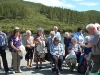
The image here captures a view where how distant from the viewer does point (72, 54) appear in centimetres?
895

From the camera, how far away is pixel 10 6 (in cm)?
12475

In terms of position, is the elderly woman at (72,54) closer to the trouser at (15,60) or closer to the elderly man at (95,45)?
the trouser at (15,60)

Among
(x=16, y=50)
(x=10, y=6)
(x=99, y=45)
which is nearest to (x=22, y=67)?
(x=16, y=50)

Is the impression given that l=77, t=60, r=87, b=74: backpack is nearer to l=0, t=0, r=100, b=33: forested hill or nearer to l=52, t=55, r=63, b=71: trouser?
Result: l=52, t=55, r=63, b=71: trouser

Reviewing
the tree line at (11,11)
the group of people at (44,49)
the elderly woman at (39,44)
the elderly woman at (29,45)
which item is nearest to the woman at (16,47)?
the group of people at (44,49)

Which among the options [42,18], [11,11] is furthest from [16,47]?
[42,18]

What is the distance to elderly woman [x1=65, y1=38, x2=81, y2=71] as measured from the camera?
351 inches

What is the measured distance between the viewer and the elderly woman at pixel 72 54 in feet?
29.2

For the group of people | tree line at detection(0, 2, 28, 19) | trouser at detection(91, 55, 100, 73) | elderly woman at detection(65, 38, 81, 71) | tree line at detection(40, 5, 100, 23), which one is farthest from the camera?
tree line at detection(40, 5, 100, 23)

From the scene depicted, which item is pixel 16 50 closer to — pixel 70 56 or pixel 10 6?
pixel 70 56

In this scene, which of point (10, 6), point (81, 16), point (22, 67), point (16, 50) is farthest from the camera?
point (81, 16)

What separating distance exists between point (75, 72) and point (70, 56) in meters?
0.69

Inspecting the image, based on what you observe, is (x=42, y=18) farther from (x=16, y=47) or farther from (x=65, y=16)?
(x=16, y=47)

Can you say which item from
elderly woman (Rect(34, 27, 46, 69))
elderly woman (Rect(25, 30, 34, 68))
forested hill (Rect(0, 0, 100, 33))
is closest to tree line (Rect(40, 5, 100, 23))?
forested hill (Rect(0, 0, 100, 33))
